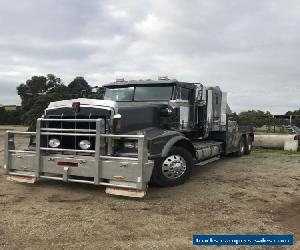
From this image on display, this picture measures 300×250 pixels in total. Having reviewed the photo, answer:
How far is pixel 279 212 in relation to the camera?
667cm

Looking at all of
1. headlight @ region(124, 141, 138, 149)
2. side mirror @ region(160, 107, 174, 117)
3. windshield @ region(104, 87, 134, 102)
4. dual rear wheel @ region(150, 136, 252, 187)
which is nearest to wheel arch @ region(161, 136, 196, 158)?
dual rear wheel @ region(150, 136, 252, 187)

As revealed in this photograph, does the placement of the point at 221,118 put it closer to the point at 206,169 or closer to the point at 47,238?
the point at 206,169

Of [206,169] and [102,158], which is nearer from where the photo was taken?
[102,158]

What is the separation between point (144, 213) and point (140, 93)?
406 centimetres

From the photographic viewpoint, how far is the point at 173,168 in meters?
8.36

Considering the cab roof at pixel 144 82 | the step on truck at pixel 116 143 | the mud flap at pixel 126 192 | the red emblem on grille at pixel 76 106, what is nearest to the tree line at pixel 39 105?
the cab roof at pixel 144 82

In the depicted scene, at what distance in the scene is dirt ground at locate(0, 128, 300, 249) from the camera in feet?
17.0

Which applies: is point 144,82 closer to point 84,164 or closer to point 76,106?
point 76,106

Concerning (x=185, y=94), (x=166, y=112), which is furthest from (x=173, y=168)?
(x=185, y=94)

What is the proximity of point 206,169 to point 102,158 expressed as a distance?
473 centimetres

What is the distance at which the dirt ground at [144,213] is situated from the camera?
17.0 feet

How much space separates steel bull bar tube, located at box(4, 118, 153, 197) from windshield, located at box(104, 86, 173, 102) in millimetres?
2356

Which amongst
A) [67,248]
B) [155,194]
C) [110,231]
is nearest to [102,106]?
[155,194]

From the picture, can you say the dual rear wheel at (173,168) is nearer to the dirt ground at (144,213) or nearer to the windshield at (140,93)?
the dirt ground at (144,213)
